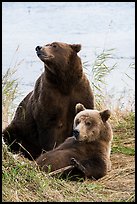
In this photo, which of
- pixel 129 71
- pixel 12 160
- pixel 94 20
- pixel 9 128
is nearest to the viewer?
pixel 12 160

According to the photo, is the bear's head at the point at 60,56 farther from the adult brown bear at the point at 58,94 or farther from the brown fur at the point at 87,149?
the brown fur at the point at 87,149

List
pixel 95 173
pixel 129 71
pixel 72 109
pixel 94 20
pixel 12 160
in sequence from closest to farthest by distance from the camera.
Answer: pixel 12 160 < pixel 95 173 < pixel 72 109 < pixel 129 71 < pixel 94 20

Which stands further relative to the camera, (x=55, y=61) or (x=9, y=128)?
(x=9, y=128)

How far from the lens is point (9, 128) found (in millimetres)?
7441

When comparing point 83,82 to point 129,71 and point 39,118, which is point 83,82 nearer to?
point 39,118

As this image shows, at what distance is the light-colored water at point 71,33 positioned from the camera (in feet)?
37.2

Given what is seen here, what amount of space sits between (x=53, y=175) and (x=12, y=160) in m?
0.39

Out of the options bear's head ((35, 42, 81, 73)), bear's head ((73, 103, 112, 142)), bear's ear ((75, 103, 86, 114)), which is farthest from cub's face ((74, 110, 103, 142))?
bear's head ((35, 42, 81, 73))

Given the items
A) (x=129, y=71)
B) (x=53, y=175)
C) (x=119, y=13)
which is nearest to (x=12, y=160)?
(x=53, y=175)

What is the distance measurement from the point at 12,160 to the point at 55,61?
1.71 meters

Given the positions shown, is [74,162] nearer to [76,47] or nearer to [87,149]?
[87,149]

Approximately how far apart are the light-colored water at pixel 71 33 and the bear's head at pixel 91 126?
358 centimetres

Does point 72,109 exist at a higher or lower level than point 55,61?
lower

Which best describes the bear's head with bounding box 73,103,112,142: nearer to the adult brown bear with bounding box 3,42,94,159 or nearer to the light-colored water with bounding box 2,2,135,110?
the adult brown bear with bounding box 3,42,94,159
